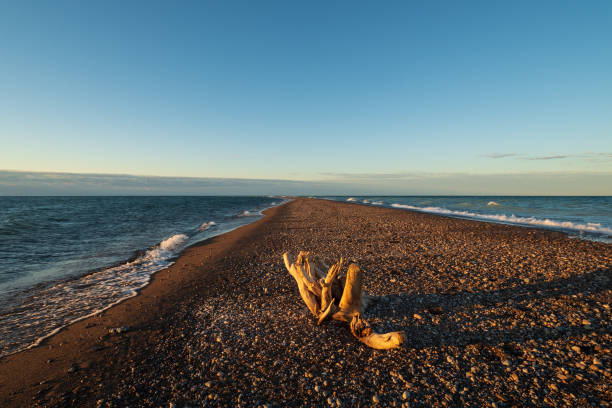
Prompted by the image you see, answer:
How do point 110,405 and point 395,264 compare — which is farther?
point 395,264

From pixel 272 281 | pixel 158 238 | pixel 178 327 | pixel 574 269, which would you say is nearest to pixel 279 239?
pixel 272 281

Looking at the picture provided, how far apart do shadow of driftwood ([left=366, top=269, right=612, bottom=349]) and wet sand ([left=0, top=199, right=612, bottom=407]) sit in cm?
4

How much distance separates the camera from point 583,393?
3.73 m

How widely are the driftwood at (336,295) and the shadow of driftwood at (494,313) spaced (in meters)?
0.69

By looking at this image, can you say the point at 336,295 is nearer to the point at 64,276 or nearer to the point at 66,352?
the point at 66,352

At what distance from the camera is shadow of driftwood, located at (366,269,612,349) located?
207 inches

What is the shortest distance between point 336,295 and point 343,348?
1.51 m

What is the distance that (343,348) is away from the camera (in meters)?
5.11

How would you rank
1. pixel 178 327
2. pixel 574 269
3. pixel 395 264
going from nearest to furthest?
1. pixel 178 327
2. pixel 574 269
3. pixel 395 264

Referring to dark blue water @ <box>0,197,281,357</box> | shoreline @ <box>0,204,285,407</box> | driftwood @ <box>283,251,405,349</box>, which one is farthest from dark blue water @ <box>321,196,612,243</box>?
dark blue water @ <box>0,197,281,357</box>

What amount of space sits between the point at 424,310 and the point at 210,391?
202 inches

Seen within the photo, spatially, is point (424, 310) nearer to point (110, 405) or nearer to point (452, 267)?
point (452, 267)

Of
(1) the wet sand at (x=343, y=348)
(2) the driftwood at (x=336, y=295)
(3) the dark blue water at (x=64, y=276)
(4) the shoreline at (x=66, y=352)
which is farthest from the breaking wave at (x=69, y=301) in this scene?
(2) the driftwood at (x=336, y=295)

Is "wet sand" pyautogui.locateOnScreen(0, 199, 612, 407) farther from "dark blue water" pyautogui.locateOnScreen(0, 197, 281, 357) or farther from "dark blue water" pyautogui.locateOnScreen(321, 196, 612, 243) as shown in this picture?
"dark blue water" pyautogui.locateOnScreen(321, 196, 612, 243)
